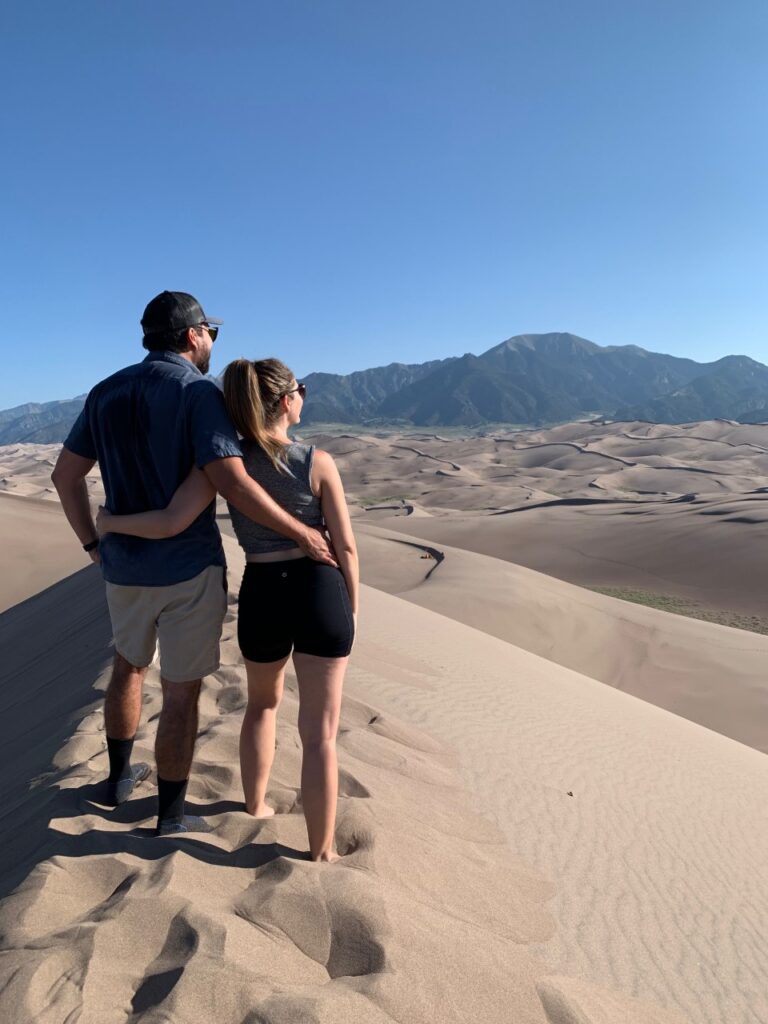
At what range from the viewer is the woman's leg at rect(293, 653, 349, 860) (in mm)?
2271

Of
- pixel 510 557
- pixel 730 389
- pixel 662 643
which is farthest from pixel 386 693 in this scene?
pixel 730 389

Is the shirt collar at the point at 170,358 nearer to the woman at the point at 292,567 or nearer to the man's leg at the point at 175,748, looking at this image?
the woman at the point at 292,567

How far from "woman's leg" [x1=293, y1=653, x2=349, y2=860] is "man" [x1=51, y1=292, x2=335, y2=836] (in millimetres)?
355

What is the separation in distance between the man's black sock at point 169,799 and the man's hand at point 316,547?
1013 millimetres

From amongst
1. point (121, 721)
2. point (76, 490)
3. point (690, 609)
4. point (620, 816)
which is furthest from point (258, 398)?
point (690, 609)

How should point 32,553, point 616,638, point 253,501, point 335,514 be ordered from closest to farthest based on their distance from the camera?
1. point 253,501
2. point 335,514
3. point 616,638
4. point 32,553

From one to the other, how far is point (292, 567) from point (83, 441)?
0.94 m

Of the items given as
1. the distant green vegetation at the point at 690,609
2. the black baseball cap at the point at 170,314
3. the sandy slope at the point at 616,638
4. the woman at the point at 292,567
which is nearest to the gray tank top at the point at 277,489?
the woman at the point at 292,567

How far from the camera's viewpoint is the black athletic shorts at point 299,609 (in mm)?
2227

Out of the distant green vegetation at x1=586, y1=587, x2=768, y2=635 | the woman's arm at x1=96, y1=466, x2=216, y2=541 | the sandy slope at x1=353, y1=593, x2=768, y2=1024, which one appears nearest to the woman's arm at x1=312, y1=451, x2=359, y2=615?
the woman's arm at x1=96, y1=466, x2=216, y2=541

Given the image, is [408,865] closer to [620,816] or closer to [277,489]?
[277,489]

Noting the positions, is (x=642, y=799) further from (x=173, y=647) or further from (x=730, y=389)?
(x=730, y=389)

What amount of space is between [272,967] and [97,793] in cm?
131

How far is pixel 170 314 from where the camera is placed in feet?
8.13
